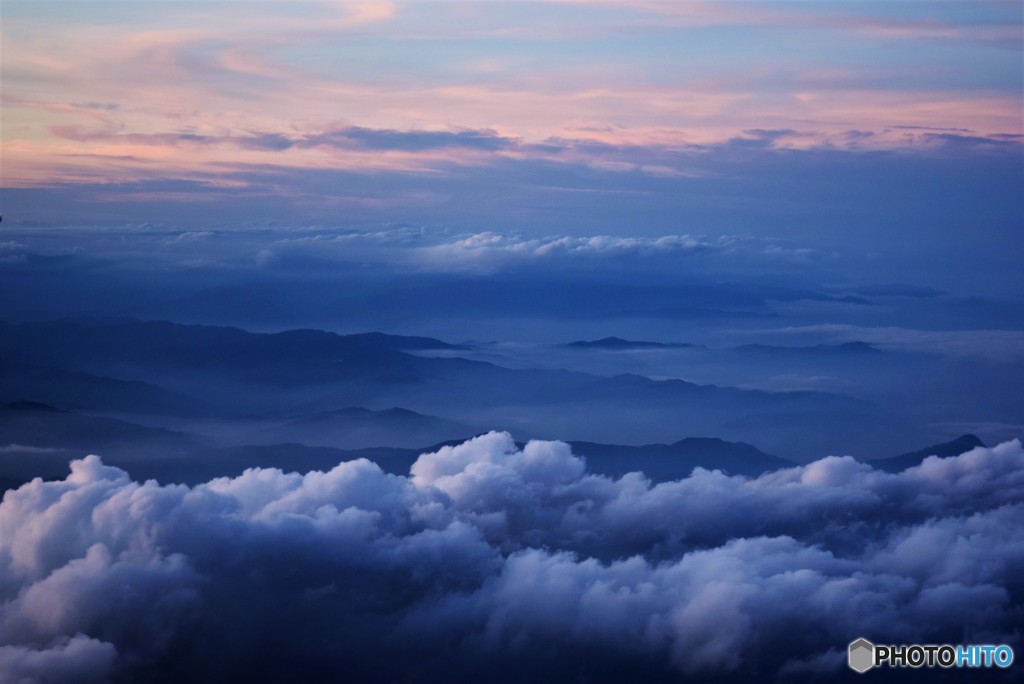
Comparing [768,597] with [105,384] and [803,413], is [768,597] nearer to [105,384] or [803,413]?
[803,413]

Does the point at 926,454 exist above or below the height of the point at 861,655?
above

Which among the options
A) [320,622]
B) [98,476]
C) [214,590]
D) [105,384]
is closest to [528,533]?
[320,622]

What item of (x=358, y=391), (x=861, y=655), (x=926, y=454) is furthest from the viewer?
(x=358, y=391)

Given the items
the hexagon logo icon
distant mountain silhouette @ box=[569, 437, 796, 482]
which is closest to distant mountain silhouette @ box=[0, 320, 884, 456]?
distant mountain silhouette @ box=[569, 437, 796, 482]

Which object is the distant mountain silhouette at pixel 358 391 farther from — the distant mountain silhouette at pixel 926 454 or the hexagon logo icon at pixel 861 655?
the hexagon logo icon at pixel 861 655

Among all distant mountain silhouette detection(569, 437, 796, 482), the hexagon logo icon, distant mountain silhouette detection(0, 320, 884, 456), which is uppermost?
distant mountain silhouette detection(0, 320, 884, 456)

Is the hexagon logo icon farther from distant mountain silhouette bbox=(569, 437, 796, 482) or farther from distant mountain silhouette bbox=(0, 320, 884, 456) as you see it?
distant mountain silhouette bbox=(0, 320, 884, 456)

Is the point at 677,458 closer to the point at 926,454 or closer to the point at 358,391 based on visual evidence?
the point at 926,454

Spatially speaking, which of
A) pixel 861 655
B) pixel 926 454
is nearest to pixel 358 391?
pixel 926 454

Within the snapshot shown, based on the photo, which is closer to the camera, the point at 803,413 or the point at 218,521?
the point at 218,521
